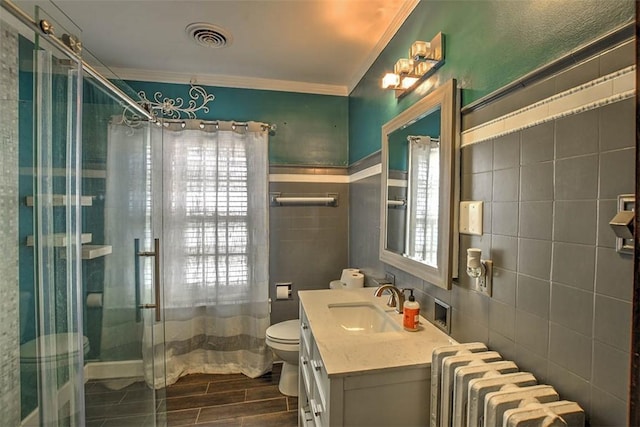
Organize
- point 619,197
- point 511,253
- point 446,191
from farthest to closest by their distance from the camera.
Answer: point 446,191 → point 511,253 → point 619,197

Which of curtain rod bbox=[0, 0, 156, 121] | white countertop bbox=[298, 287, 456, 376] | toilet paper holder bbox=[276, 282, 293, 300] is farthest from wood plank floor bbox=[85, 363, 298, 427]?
curtain rod bbox=[0, 0, 156, 121]

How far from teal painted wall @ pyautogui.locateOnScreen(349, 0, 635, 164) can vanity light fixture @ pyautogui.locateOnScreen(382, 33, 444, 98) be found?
0.12 feet

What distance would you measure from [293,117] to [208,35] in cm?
96

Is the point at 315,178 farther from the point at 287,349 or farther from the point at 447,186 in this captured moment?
the point at 447,186

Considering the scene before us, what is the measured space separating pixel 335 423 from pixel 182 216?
1974 mm

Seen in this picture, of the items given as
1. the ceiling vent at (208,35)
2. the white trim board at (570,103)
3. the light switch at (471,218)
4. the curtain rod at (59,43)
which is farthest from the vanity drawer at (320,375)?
the ceiling vent at (208,35)

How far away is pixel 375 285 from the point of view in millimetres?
2152

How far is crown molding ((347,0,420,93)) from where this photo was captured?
1579 mm

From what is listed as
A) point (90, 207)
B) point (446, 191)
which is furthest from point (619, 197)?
point (90, 207)

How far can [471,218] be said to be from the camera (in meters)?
1.14

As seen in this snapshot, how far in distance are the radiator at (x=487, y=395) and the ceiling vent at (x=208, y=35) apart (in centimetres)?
214

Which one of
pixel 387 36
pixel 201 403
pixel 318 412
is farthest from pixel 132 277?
pixel 387 36

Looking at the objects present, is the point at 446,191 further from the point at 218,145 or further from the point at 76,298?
the point at 218,145

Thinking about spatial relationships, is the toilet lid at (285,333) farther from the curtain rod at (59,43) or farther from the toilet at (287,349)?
the curtain rod at (59,43)
